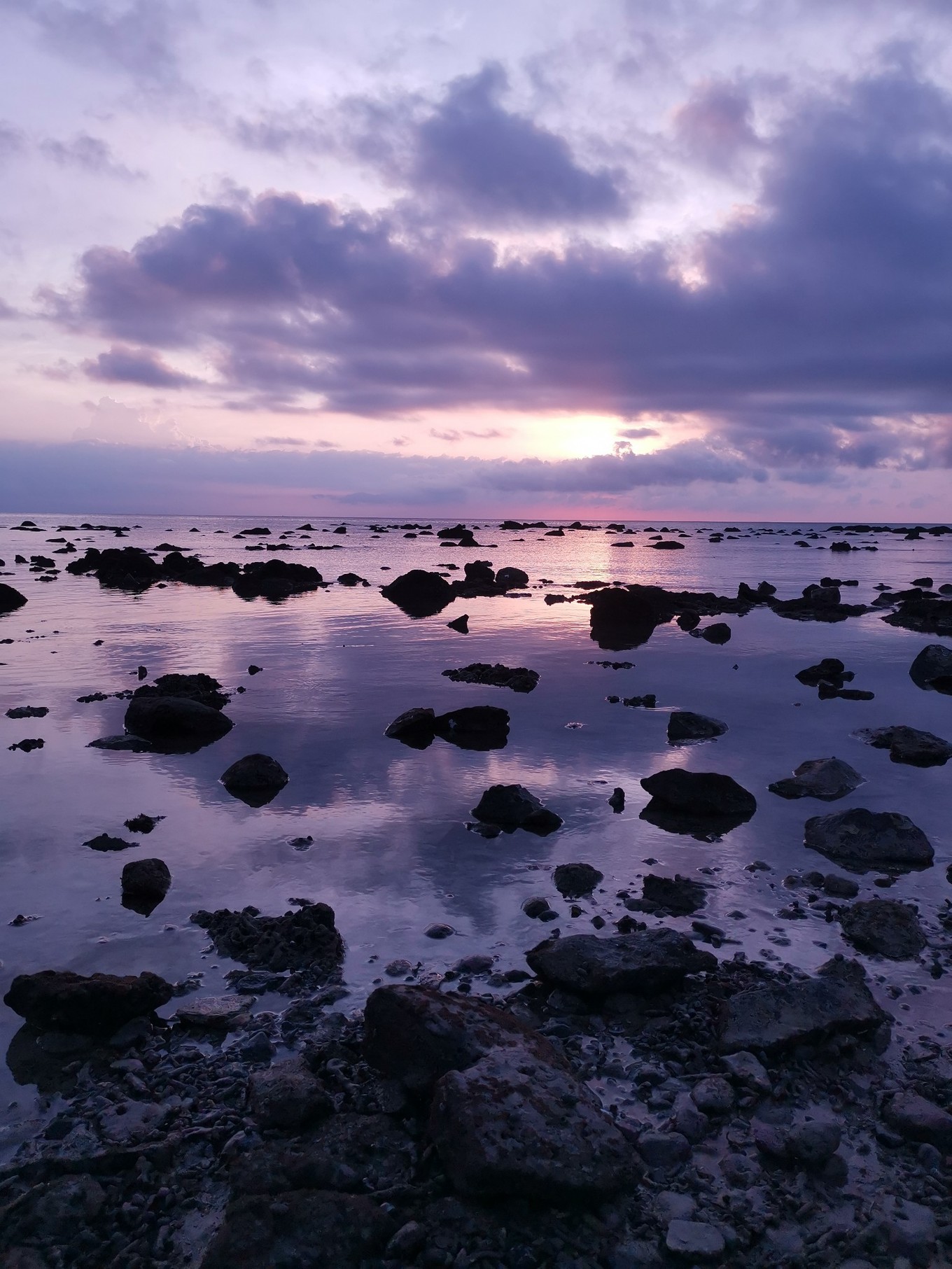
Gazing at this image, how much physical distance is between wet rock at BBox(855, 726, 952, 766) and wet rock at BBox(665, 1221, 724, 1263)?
10757 mm

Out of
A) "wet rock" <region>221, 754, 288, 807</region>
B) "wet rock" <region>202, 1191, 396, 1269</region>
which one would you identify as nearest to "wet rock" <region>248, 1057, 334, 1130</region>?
"wet rock" <region>202, 1191, 396, 1269</region>

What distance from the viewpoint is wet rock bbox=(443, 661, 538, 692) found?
19281mm

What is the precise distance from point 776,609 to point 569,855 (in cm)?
3117

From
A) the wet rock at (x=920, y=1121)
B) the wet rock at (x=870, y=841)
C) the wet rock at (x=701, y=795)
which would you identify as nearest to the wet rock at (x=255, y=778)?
the wet rock at (x=701, y=795)

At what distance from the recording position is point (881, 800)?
37.6ft

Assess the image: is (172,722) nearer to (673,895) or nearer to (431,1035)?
(673,895)

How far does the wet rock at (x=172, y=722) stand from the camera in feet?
46.5

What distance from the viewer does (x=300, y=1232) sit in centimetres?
405

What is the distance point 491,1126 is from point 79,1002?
3.20 m

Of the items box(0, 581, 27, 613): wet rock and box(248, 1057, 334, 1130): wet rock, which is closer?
box(248, 1057, 334, 1130): wet rock

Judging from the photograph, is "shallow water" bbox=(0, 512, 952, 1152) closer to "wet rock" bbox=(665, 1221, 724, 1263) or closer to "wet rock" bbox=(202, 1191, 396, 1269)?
"wet rock" bbox=(202, 1191, 396, 1269)

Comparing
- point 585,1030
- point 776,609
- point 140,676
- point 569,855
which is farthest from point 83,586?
point 585,1030

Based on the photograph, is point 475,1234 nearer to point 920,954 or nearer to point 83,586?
point 920,954

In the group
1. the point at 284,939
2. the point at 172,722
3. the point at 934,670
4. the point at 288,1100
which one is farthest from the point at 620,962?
the point at 934,670
